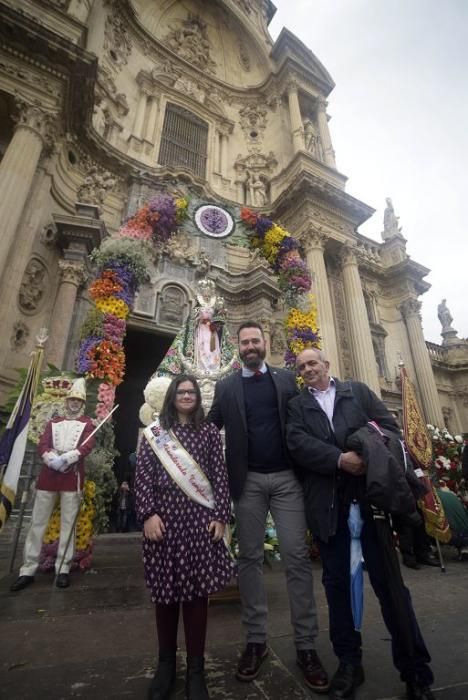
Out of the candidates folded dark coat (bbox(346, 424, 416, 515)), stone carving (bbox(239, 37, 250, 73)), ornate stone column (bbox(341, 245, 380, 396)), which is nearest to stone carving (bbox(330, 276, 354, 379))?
ornate stone column (bbox(341, 245, 380, 396))

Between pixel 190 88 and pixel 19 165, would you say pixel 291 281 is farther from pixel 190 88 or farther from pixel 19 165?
pixel 190 88

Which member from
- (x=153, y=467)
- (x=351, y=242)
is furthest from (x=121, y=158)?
(x=153, y=467)

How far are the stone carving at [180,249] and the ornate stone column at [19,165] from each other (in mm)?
4624

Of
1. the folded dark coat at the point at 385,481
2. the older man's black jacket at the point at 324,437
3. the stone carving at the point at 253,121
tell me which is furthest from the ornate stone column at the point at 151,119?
the folded dark coat at the point at 385,481

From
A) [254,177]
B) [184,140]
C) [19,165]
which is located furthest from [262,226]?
[184,140]

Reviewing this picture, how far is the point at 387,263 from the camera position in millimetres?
18188

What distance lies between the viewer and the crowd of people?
1827mm

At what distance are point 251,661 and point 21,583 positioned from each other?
287cm

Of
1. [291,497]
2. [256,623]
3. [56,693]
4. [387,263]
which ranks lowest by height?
[56,693]

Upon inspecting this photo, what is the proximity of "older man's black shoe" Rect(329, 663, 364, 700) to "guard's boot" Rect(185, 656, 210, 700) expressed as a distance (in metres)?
0.66

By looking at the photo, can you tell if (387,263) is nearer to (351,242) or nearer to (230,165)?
(351,242)

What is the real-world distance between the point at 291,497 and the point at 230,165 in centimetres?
1833

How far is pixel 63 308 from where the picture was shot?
9430 mm

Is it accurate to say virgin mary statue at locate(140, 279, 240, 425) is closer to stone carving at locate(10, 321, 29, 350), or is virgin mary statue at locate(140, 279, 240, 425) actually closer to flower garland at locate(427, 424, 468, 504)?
flower garland at locate(427, 424, 468, 504)
